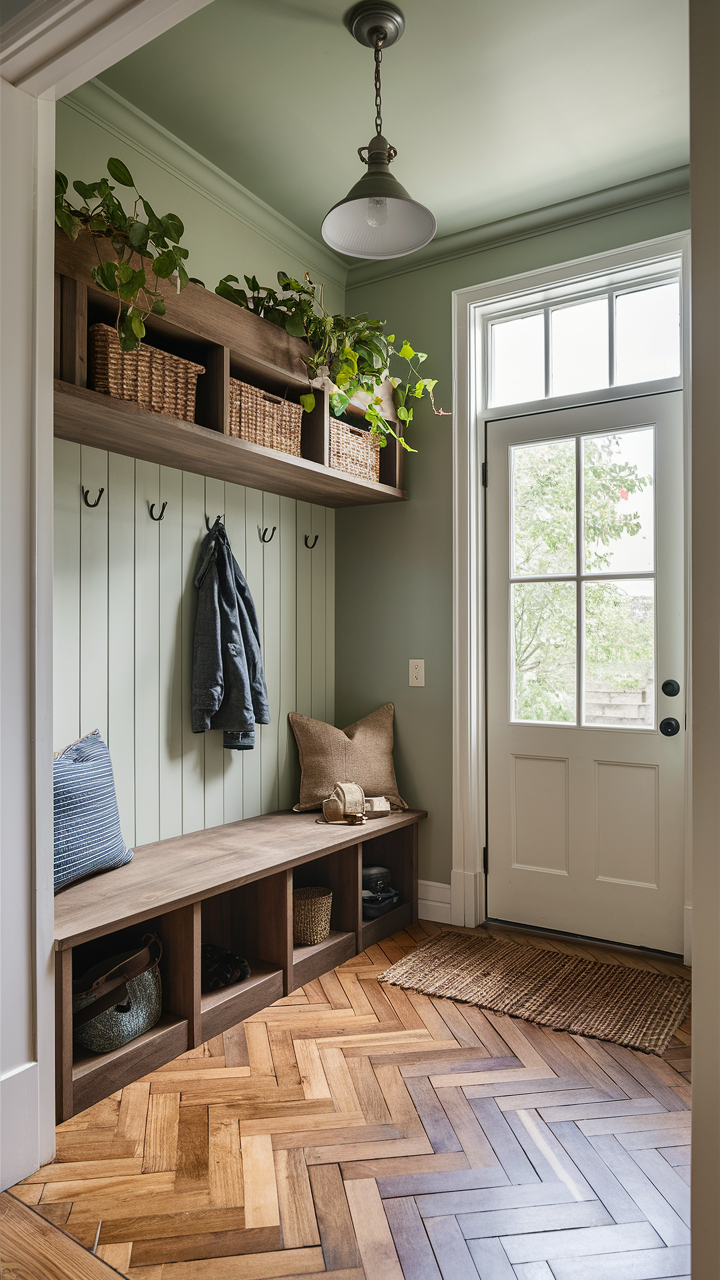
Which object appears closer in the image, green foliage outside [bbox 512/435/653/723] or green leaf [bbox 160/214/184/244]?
green leaf [bbox 160/214/184/244]

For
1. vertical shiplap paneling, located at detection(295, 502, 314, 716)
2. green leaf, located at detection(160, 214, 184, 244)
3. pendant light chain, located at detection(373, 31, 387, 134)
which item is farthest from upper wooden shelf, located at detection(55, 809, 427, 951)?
pendant light chain, located at detection(373, 31, 387, 134)

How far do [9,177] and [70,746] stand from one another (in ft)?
4.51

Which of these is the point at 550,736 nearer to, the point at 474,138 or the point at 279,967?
the point at 279,967

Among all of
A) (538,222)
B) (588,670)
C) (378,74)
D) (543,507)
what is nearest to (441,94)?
(378,74)

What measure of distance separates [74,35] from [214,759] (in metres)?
2.02

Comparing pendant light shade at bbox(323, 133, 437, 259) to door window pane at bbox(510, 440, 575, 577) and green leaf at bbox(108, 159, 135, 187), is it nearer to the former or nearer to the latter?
green leaf at bbox(108, 159, 135, 187)

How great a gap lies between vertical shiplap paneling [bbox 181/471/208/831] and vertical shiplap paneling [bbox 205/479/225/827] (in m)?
0.02

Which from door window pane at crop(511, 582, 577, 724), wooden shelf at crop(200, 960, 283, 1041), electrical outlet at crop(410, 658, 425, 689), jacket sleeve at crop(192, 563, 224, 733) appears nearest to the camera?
wooden shelf at crop(200, 960, 283, 1041)

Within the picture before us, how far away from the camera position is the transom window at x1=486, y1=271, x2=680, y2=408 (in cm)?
285

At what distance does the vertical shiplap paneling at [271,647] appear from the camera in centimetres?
306

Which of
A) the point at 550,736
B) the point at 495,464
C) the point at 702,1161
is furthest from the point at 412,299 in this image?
the point at 702,1161

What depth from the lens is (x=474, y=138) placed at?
102 inches

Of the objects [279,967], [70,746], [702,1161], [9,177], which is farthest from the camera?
[279,967]

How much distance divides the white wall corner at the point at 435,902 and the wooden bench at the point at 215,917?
64mm
